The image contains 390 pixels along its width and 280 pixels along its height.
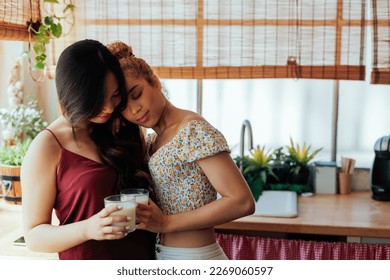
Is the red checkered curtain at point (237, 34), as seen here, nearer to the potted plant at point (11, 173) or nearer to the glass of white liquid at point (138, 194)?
the potted plant at point (11, 173)

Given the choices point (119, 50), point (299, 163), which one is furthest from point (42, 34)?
point (299, 163)

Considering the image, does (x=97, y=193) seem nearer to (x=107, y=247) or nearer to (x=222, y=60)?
(x=107, y=247)

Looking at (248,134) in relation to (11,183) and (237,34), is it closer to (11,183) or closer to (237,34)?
(237,34)

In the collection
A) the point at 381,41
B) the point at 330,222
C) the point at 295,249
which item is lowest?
the point at 295,249

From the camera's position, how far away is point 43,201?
1.33 metres

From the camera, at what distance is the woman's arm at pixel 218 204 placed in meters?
1.39

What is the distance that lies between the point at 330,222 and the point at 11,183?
1320mm

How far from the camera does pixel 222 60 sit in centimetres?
276

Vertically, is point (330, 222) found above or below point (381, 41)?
below
